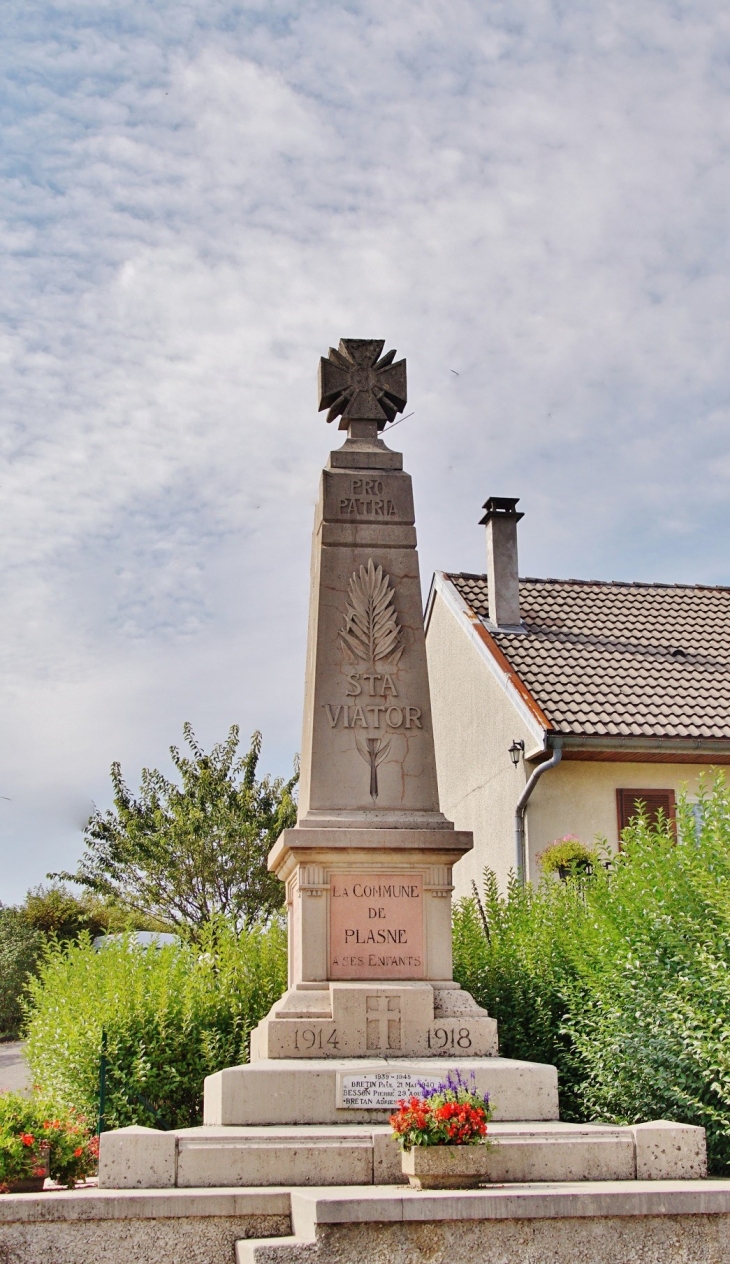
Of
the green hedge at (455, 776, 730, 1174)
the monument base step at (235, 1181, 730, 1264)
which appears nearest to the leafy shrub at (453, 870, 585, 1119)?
the green hedge at (455, 776, 730, 1174)

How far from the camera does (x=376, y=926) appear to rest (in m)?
8.34

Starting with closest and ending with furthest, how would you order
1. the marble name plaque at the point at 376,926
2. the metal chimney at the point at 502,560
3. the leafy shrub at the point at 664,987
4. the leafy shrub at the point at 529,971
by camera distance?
the leafy shrub at the point at 664,987 < the marble name plaque at the point at 376,926 < the leafy shrub at the point at 529,971 < the metal chimney at the point at 502,560

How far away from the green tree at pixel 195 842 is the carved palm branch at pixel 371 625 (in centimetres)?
1166

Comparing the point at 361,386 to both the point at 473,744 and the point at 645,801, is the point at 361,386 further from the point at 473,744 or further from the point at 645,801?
the point at 473,744

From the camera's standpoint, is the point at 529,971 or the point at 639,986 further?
the point at 529,971

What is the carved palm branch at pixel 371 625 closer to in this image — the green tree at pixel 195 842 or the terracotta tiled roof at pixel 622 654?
the terracotta tiled roof at pixel 622 654

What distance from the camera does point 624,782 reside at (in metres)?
15.4

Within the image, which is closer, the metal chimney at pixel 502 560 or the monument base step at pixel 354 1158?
the monument base step at pixel 354 1158

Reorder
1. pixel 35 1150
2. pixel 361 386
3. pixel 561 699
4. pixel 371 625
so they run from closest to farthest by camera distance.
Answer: pixel 35 1150, pixel 371 625, pixel 361 386, pixel 561 699

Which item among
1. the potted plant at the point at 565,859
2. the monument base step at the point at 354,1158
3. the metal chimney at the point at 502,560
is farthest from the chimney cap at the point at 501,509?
the monument base step at the point at 354,1158

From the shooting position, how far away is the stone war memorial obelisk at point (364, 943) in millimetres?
6332

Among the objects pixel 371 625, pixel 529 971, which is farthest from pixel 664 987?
pixel 371 625

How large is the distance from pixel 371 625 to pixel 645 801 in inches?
286

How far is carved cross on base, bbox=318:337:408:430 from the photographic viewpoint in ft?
32.2
